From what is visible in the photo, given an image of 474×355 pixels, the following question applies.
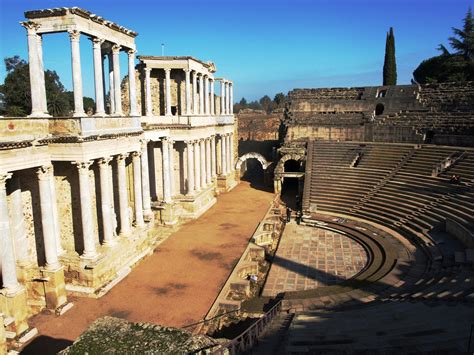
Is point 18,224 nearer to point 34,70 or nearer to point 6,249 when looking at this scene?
point 6,249

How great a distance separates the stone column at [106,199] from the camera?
51.5ft

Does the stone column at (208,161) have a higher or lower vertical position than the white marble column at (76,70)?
lower

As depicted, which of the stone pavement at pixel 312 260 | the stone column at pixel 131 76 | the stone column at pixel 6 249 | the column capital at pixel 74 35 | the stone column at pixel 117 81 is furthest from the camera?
the stone column at pixel 131 76

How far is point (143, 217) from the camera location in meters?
20.4

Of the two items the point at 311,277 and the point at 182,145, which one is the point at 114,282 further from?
the point at 182,145

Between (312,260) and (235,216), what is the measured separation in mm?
8602

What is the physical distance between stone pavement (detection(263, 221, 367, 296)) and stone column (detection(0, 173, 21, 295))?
8.94 metres

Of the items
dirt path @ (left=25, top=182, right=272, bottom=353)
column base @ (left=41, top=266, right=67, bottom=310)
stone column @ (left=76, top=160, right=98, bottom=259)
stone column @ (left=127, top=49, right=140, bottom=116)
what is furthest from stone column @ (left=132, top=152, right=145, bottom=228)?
column base @ (left=41, top=266, right=67, bottom=310)

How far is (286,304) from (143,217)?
973 centimetres

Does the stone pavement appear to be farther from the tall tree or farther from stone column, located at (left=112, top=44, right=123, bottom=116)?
the tall tree

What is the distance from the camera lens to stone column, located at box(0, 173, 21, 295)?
1207 cm

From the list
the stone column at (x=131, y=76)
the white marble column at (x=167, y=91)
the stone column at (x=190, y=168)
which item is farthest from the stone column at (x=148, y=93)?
the stone column at (x=131, y=76)

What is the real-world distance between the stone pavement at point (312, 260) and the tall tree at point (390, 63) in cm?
2980

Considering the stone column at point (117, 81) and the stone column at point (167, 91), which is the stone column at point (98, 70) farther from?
the stone column at point (167, 91)
